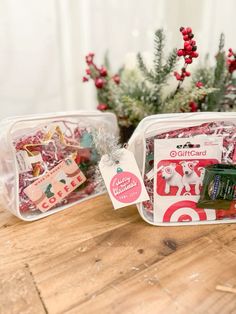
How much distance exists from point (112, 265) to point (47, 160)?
28 cm

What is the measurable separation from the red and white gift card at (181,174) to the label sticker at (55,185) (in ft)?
0.68

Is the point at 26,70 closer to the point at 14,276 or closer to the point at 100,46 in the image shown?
the point at 100,46

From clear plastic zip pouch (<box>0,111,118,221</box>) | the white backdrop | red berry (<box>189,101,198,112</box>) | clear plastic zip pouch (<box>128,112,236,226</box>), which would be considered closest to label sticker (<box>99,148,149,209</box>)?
clear plastic zip pouch (<box>128,112,236,226</box>)

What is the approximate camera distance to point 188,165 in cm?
61

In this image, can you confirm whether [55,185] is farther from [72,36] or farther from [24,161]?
[72,36]

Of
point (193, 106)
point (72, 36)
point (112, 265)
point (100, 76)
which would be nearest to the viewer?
point (112, 265)

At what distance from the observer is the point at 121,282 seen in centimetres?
48

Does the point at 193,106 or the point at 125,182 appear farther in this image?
the point at 193,106

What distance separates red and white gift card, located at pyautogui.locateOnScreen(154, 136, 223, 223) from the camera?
0.60 m

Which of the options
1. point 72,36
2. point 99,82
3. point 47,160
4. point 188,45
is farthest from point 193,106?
point 72,36

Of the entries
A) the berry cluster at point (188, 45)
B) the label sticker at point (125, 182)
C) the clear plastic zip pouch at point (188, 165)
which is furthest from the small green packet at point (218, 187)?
the berry cluster at point (188, 45)

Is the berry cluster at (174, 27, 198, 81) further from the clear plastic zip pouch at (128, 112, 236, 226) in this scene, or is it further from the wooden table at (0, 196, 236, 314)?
the wooden table at (0, 196, 236, 314)

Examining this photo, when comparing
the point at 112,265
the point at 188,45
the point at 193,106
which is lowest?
the point at 112,265

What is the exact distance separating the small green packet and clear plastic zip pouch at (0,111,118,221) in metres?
0.28
